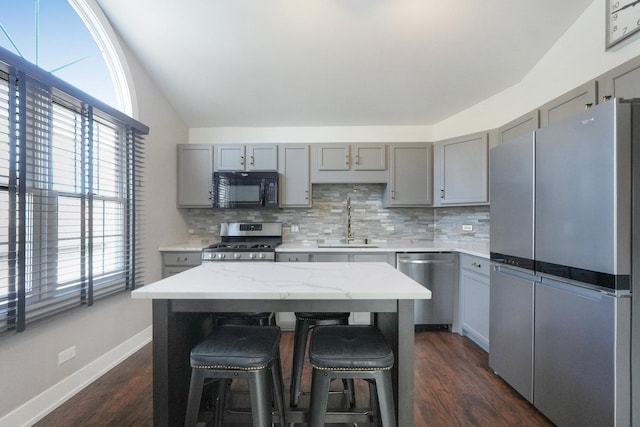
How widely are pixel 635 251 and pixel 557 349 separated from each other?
0.66 m

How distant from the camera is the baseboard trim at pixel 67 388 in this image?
1571 mm

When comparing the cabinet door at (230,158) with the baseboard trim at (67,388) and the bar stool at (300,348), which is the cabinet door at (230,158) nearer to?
the baseboard trim at (67,388)

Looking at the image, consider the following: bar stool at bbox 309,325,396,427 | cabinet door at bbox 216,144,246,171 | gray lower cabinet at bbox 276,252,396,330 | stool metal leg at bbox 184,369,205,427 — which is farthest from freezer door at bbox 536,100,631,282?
cabinet door at bbox 216,144,246,171

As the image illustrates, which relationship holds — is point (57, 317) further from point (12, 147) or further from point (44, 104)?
Result: point (44, 104)

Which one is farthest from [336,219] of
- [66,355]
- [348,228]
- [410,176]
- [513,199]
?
[66,355]

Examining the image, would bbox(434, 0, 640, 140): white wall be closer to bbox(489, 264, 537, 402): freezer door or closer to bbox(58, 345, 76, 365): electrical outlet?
bbox(489, 264, 537, 402): freezer door

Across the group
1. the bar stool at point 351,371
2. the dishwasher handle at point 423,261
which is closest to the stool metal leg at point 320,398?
the bar stool at point 351,371

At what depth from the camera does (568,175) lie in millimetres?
1416

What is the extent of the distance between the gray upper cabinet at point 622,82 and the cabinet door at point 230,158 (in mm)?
3187

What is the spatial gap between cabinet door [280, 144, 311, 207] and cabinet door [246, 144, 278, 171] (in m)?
0.10

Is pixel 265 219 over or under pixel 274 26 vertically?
under

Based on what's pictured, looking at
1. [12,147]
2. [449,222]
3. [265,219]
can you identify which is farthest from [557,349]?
[12,147]

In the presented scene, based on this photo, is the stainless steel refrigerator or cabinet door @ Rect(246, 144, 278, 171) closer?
the stainless steel refrigerator

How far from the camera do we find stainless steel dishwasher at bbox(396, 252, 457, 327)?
9.45 ft
